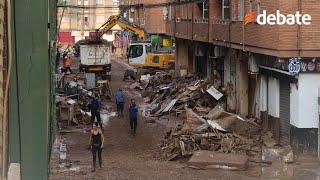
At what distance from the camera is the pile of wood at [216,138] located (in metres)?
18.9

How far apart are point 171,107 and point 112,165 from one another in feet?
39.2

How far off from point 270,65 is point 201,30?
38.6 ft

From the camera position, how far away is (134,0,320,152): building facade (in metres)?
18.2

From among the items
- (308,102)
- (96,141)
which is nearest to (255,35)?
(308,102)

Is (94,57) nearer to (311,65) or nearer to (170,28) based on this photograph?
(170,28)

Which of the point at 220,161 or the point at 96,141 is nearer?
the point at 96,141

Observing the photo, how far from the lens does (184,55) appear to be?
46.5m

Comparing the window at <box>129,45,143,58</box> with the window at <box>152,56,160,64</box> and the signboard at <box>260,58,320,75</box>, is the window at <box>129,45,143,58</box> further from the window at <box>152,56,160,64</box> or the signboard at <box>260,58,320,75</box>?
the signboard at <box>260,58,320,75</box>

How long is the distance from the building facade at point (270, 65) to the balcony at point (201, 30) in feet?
0.18

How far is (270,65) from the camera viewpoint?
70.3 ft

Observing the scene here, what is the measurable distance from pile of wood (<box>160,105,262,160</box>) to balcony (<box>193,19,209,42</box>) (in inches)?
403

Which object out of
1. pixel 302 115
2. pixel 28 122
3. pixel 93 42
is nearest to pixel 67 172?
pixel 302 115

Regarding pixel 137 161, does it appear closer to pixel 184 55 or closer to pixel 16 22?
pixel 16 22

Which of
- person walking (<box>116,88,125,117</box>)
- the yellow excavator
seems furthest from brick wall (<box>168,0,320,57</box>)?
the yellow excavator
